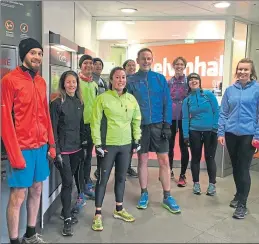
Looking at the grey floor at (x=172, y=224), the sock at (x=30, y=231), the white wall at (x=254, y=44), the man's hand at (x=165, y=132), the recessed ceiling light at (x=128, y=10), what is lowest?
the grey floor at (x=172, y=224)

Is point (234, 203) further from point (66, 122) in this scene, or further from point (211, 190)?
point (66, 122)

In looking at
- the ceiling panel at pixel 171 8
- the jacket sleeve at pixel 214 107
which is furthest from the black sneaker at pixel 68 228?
the ceiling panel at pixel 171 8

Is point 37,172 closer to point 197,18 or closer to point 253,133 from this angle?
point 253,133

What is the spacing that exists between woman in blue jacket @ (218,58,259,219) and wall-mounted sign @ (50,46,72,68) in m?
1.54

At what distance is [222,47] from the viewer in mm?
4402

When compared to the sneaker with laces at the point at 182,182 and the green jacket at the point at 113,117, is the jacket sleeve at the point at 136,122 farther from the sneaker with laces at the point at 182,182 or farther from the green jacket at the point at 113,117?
the sneaker with laces at the point at 182,182

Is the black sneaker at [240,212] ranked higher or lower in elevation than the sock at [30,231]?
lower

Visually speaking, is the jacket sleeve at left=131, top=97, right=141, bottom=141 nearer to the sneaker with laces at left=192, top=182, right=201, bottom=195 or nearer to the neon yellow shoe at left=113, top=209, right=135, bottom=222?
the neon yellow shoe at left=113, top=209, right=135, bottom=222

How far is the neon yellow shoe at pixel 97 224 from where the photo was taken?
247 cm

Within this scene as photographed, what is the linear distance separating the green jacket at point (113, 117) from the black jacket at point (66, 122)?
0.13 meters

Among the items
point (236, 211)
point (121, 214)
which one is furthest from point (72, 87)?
point (236, 211)

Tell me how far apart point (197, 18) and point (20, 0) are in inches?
113

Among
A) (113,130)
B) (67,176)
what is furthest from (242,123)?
(67,176)

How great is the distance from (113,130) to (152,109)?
1.71 ft
